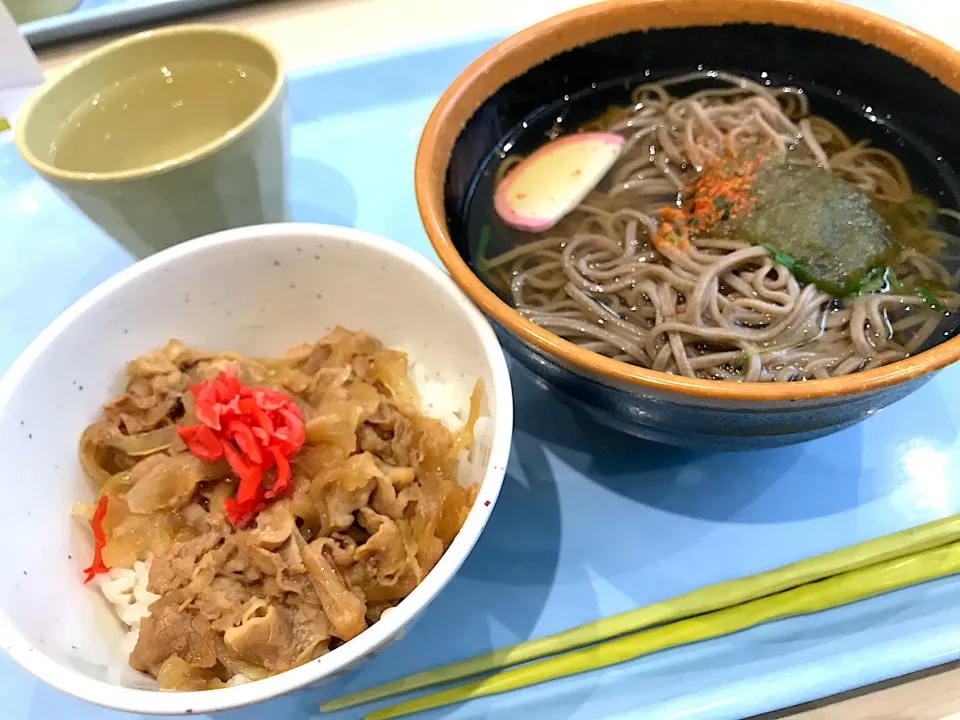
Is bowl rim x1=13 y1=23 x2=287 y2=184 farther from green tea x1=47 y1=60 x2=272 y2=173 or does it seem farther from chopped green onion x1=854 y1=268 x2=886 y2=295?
chopped green onion x1=854 y1=268 x2=886 y2=295

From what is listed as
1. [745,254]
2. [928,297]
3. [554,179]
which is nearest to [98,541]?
[554,179]

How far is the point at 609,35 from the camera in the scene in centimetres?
129

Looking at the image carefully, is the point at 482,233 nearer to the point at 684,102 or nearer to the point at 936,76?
the point at 684,102

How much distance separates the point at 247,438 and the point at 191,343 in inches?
12.8

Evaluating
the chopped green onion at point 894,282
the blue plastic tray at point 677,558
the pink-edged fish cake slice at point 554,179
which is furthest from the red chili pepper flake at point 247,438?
the chopped green onion at point 894,282

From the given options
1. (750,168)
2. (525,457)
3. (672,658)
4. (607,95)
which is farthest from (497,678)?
(607,95)

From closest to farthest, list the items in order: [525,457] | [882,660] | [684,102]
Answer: [882,660] < [525,457] < [684,102]

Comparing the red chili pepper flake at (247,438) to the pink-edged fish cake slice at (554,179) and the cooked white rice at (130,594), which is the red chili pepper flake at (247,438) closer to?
the cooked white rice at (130,594)

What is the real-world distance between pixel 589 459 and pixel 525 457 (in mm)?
106

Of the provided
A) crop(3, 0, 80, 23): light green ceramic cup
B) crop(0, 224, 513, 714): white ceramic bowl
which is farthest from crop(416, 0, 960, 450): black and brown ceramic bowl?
crop(3, 0, 80, 23): light green ceramic cup

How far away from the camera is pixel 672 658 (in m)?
1.00

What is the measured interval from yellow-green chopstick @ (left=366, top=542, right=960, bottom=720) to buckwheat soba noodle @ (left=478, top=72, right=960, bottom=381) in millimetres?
284

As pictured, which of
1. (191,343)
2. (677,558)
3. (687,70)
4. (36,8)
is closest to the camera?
(677,558)

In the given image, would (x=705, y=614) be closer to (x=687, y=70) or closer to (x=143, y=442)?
(x=143, y=442)
